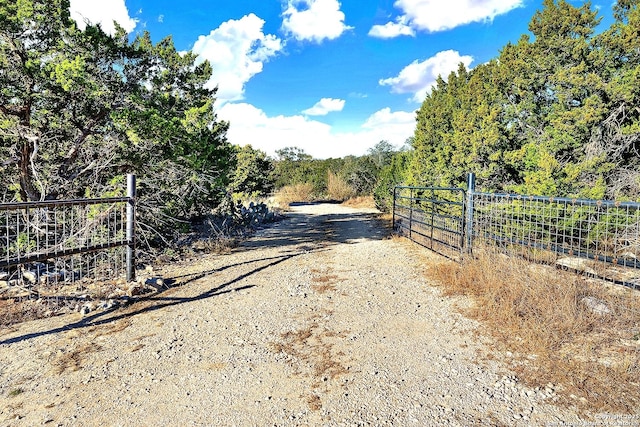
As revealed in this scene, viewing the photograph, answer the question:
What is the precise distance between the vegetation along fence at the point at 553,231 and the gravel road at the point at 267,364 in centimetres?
123

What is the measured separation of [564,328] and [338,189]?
24530 mm

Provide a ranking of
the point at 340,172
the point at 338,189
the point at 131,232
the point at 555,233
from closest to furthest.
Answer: the point at 555,233
the point at 131,232
the point at 338,189
the point at 340,172

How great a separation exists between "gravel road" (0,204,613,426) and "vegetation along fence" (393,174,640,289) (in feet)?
4.03

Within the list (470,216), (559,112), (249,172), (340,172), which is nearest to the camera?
(470,216)

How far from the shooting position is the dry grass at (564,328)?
8.05ft

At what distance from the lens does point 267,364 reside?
9.57 ft

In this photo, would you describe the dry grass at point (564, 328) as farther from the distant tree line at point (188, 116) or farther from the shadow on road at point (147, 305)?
the distant tree line at point (188, 116)

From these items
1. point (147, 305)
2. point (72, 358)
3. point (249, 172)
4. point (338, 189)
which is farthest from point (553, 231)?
point (338, 189)

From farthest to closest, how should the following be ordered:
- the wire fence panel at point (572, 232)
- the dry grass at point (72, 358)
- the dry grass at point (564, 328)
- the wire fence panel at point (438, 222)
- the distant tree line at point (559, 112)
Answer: the distant tree line at point (559, 112)
the wire fence panel at point (438, 222)
the wire fence panel at point (572, 232)
the dry grass at point (72, 358)
the dry grass at point (564, 328)

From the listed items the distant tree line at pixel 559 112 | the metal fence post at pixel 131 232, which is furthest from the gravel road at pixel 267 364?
the distant tree line at pixel 559 112

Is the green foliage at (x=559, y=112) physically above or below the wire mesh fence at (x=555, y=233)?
above

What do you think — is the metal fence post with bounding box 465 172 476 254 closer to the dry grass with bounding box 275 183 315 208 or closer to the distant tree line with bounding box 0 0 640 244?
the distant tree line with bounding box 0 0 640 244

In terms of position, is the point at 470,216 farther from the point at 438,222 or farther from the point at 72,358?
the point at 72,358

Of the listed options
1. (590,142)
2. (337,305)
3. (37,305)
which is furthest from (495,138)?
(37,305)
